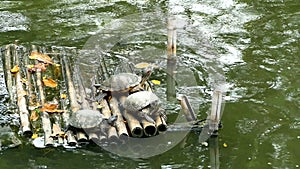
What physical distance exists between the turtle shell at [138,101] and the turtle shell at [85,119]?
35 centimetres

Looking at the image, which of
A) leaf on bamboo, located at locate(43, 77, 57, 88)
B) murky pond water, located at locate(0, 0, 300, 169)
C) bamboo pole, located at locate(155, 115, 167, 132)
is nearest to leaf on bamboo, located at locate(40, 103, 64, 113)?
leaf on bamboo, located at locate(43, 77, 57, 88)

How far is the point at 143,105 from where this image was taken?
565cm

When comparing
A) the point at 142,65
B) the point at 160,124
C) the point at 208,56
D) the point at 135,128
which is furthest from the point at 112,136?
the point at 208,56

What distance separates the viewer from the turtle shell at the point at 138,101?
566 cm

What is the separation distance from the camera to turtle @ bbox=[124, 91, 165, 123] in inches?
223

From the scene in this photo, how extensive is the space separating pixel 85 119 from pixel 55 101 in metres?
0.92

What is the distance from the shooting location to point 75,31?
8.48m

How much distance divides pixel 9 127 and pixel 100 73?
1.63m

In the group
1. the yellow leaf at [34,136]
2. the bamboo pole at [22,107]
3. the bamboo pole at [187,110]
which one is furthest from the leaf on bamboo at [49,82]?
the bamboo pole at [187,110]

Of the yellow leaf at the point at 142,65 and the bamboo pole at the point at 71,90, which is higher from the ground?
the yellow leaf at the point at 142,65

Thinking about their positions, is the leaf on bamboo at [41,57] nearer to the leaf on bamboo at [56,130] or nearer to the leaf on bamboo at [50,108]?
the leaf on bamboo at [50,108]

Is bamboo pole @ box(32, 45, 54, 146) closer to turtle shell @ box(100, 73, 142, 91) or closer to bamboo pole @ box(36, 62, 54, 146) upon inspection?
bamboo pole @ box(36, 62, 54, 146)

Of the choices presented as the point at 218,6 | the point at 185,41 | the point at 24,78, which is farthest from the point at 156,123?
the point at 218,6

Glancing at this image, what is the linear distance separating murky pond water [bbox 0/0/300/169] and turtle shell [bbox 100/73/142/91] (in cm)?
82
